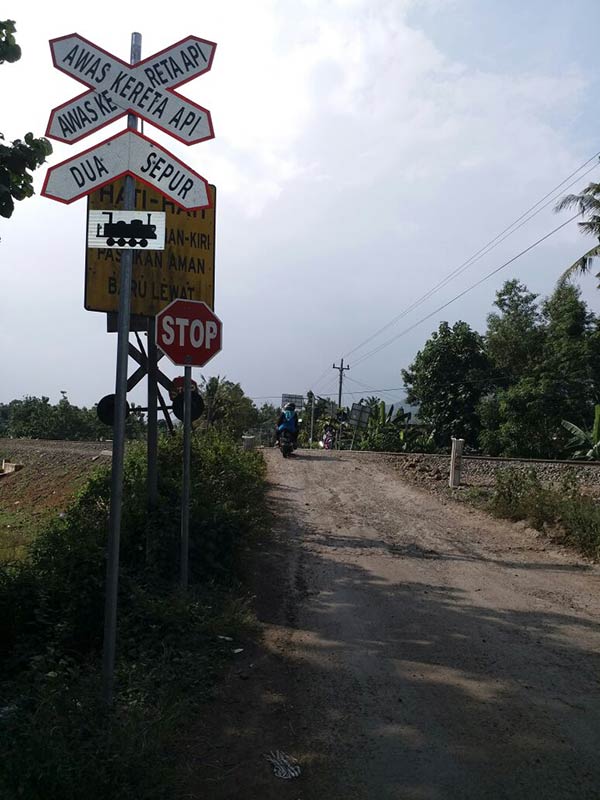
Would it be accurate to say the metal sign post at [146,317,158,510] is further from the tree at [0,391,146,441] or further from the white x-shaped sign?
the tree at [0,391,146,441]

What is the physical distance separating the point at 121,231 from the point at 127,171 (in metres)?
0.33

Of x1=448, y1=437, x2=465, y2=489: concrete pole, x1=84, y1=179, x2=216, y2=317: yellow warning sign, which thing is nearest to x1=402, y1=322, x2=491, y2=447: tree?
x1=448, y1=437, x2=465, y2=489: concrete pole

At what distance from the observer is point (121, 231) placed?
355 cm

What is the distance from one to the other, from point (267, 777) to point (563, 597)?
4502 millimetres

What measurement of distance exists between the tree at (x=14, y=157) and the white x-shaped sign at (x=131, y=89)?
7.27ft

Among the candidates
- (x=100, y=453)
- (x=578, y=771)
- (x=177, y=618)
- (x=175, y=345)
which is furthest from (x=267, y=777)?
(x=100, y=453)

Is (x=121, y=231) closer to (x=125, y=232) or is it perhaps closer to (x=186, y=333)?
(x=125, y=232)

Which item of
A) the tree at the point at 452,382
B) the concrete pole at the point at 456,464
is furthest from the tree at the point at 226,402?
the concrete pole at the point at 456,464

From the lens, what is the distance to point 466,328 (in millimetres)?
36969

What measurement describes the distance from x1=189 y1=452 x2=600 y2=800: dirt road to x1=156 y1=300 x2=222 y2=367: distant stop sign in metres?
2.48

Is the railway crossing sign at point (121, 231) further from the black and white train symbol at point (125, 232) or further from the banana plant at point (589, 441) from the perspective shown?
the banana plant at point (589, 441)

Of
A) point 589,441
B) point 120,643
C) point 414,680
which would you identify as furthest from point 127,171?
point 589,441

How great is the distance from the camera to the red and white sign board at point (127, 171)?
344 centimetres

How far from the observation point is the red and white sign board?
3.44 metres
